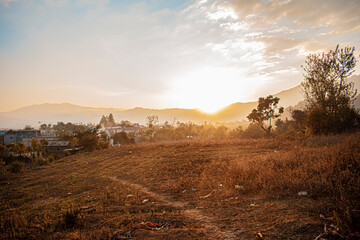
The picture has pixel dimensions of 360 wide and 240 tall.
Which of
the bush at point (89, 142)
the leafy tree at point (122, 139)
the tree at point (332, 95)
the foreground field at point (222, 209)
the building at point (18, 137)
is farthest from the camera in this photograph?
the building at point (18, 137)

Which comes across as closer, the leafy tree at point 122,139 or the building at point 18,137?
the leafy tree at point 122,139

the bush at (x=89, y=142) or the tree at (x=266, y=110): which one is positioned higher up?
the tree at (x=266, y=110)

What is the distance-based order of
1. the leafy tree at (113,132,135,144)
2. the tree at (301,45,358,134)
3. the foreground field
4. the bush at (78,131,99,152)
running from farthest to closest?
1. the leafy tree at (113,132,135,144)
2. the bush at (78,131,99,152)
3. the tree at (301,45,358,134)
4. the foreground field

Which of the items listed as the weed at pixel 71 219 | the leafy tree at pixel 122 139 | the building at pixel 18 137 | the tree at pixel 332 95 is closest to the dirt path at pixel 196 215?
the weed at pixel 71 219

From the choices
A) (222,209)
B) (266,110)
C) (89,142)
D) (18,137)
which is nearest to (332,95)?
(266,110)

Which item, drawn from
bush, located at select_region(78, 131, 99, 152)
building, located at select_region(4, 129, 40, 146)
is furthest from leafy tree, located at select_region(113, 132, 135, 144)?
building, located at select_region(4, 129, 40, 146)

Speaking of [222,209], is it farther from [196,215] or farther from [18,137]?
[18,137]

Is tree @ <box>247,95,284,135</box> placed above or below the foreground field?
above

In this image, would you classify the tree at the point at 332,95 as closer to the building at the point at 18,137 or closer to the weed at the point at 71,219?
the weed at the point at 71,219

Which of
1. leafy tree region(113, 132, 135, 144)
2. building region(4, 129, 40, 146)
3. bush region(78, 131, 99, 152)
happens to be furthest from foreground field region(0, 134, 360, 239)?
building region(4, 129, 40, 146)

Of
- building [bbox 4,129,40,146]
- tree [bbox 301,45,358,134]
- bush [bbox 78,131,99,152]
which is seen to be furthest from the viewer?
building [bbox 4,129,40,146]

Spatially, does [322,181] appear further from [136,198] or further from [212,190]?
[136,198]

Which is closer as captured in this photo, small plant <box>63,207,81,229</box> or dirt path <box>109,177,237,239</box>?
dirt path <box>109,177,237,239</box>

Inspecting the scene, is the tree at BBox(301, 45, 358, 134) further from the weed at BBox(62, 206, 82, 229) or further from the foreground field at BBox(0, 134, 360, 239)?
the weed at BBox(62, 206, 82, 229)
